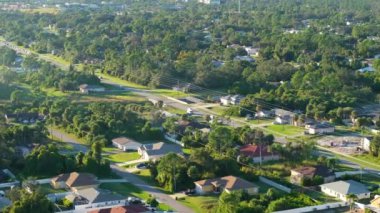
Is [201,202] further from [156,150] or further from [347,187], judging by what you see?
[156,150]

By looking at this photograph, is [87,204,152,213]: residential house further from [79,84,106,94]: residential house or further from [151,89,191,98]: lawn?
[79,84,106,94]: residential house

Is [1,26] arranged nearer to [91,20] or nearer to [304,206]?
[91,20]

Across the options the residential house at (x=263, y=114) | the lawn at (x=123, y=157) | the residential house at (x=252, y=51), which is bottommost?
the lawn at (x=123, y=157)

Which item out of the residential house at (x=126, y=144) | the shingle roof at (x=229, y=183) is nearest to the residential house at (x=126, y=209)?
the shingle roof at (x=229, y=183)

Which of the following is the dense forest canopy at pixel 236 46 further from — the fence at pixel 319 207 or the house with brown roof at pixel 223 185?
the fence at pixel 319 207

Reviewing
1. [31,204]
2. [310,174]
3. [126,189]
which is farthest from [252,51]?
[31,204]
